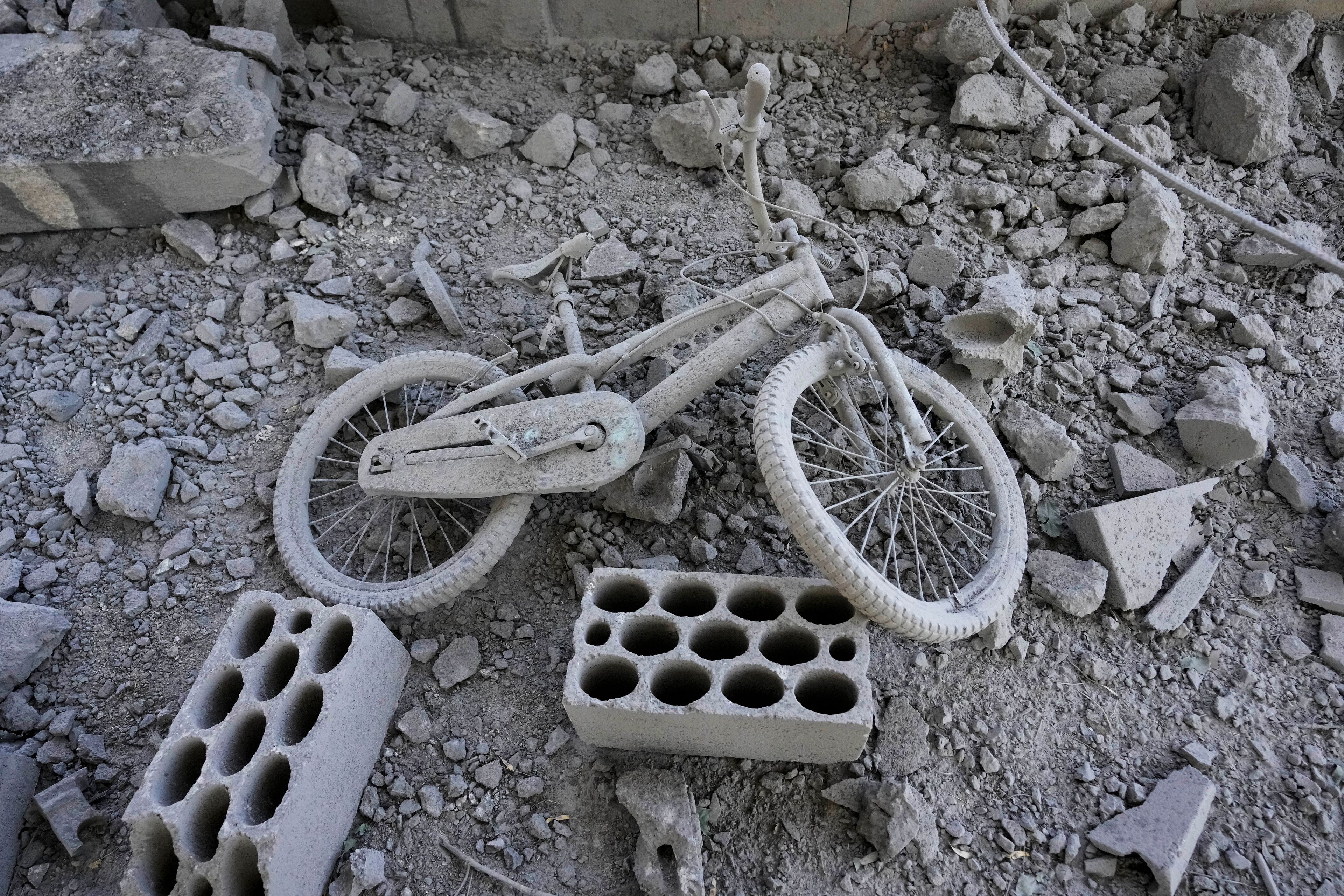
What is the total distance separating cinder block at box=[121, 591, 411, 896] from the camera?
231 centimetres

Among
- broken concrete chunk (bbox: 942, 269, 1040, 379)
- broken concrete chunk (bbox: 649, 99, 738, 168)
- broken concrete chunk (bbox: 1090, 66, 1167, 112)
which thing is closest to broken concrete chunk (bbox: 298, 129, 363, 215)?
broken concrete chunk (bbox: 649, 99, 738, 168)

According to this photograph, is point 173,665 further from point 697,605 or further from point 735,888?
point 735,888

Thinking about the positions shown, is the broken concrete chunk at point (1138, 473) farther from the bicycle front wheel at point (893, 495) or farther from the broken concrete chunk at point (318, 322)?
the broken concrete chunk at point (318, 322)

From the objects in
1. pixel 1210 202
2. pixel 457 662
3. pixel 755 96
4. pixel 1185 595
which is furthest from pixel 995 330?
pixel 457 662

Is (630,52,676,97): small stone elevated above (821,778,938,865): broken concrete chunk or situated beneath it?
elevated above

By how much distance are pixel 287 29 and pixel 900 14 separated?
10.4ft

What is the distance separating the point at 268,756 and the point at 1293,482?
3617 millimetres

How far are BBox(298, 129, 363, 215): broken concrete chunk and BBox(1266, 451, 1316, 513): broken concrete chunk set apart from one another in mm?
4100

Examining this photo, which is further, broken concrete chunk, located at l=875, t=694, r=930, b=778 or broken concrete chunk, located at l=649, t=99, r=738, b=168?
broken concrete chunk, located at l=649, t=99, r=738, b=168

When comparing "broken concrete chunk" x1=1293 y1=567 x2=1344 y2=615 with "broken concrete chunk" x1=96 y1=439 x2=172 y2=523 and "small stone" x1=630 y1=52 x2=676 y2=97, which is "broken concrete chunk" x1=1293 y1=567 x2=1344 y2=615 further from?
"broken concrete chunk" x1=96 y1=439 x2=172 y2=523

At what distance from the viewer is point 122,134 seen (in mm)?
3691

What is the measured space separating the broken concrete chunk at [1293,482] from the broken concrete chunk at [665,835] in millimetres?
2502

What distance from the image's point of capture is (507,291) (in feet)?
12.7

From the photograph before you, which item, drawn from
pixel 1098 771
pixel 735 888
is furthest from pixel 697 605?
pixel 1098 771
